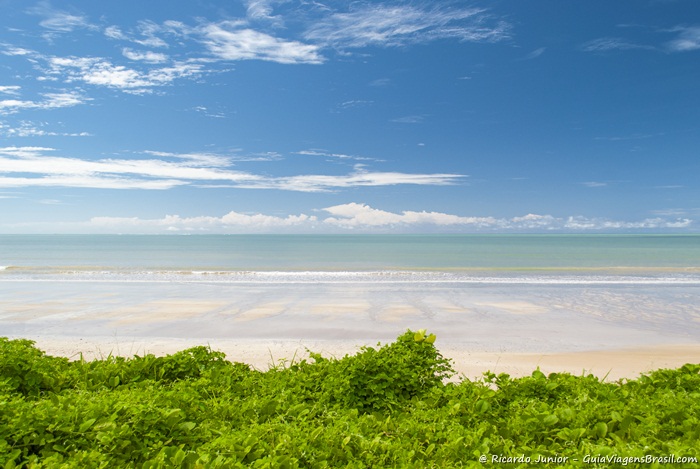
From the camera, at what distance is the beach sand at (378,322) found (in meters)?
9.05

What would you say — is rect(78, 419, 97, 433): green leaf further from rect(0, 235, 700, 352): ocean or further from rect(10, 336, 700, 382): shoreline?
rect(0, 235, 700, 352): ocean

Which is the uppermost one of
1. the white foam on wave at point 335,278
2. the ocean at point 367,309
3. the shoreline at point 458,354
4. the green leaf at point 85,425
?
the green leaf at point 85,425

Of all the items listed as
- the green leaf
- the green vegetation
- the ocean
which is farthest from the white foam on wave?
the green leaf

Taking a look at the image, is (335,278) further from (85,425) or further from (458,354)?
(85,425)

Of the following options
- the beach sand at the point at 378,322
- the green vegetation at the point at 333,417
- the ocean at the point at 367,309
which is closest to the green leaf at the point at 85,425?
the green vegetation at the point at 333,417

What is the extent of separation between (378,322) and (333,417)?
889 centimetres

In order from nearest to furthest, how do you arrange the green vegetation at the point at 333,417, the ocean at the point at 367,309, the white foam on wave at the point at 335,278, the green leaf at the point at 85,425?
the green vegetation at the point at 333,417 → the green leaf at the point at 85,425 → the ocean at the point at 367,309 → the white foam on wave at the point at 335,278

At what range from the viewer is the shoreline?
7879mm

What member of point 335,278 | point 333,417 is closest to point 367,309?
point 335,278

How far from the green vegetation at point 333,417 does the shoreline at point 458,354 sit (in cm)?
270

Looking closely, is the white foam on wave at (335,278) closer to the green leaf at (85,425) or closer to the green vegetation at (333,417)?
the green vegetation at (333,417)

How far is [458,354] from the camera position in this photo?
353 inches

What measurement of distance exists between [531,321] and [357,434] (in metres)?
10.8

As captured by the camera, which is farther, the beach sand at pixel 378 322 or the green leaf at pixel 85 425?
the beach sand at pixel 378 322
